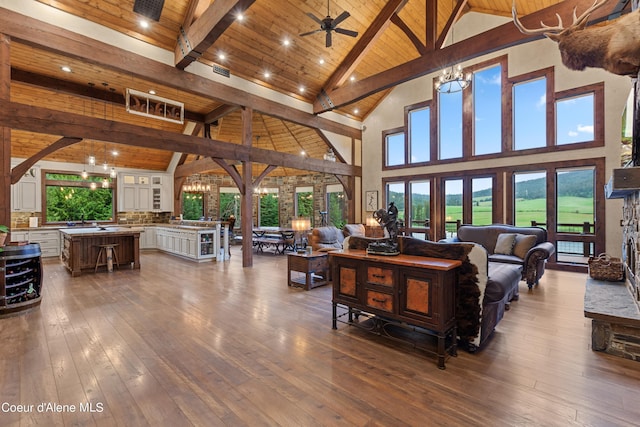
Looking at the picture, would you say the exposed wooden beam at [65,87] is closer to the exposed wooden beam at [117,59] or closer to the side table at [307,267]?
the exposed wooden beam at [117,59]

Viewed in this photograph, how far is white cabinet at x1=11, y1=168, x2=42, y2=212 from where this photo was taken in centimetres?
798

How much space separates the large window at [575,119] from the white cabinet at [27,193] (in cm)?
1403

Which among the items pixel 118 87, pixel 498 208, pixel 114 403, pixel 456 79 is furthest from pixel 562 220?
pixel 118 87

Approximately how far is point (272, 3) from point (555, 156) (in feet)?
23.6

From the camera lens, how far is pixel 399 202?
32.2 ft

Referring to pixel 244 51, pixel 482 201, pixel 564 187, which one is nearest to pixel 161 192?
pixel 244 51

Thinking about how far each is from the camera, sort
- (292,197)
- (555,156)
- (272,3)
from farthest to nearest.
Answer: (292,197) < (555,156) < (272,3)

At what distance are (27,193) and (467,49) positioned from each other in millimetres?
11914

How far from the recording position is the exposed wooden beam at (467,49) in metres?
4.84

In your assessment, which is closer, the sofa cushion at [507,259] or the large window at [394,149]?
the sofa cushion at [507,259]

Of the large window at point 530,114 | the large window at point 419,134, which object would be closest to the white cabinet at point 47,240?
the large window at point 419,134

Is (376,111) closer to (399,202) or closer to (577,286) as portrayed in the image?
(399,202)

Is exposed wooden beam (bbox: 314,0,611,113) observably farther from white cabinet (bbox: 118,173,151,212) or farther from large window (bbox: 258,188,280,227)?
white cabinet (bbox: 118,173,151,212)

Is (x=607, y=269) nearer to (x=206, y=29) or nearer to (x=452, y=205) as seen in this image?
(x=452, y=205)
